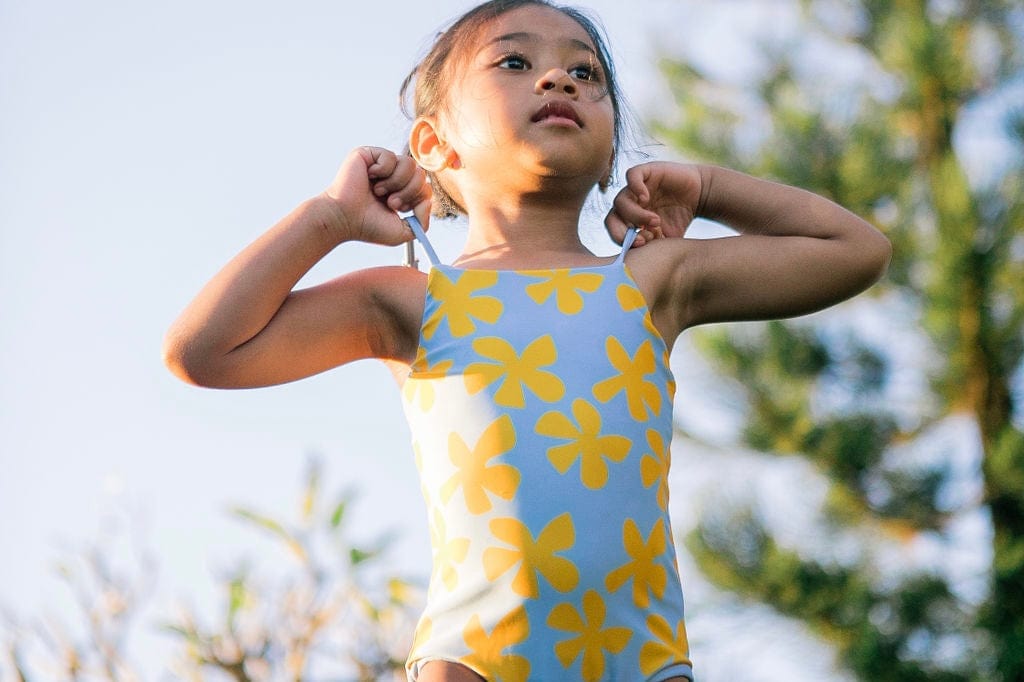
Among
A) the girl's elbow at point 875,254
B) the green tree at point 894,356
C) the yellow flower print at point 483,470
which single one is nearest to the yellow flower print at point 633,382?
the yellow flower print at point 483,470

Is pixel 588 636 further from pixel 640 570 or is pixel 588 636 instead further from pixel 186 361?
pixel 186 361

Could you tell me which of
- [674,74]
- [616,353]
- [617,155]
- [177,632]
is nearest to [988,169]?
[674,74]

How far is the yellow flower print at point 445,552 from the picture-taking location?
4.21 feet

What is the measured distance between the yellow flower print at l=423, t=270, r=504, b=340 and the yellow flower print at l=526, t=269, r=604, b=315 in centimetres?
4

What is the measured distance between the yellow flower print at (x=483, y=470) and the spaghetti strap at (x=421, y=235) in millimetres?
221

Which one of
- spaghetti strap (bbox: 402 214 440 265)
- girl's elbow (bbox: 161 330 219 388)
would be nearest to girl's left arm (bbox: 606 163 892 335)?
spaghetti strap (bbox: 402 214 440 265)

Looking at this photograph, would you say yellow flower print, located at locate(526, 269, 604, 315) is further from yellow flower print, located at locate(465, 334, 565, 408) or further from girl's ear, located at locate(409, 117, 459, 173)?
girl's ear, located at locate(409, 117, 459, 173)

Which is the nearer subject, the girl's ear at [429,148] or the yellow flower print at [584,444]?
the yellow flower print at [584,444]

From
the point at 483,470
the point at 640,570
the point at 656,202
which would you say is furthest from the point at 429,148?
the point at 640,570

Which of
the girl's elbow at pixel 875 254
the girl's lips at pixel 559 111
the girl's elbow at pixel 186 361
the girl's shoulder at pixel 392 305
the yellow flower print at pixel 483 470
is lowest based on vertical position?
the yellow flower print at pixel 483 470

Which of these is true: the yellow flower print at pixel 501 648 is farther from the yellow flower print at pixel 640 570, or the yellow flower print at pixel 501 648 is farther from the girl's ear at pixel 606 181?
the girl's ear at pixel 606 181

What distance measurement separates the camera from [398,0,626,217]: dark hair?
64.2 inches

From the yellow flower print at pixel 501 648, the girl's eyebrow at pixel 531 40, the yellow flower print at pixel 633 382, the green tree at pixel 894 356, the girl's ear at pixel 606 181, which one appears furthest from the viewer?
the green tree at pixel 894 356

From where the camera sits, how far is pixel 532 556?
1258 millimetres
